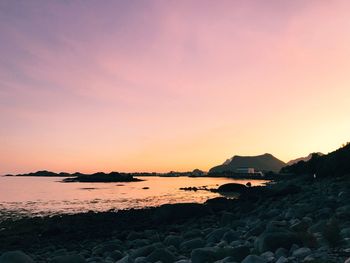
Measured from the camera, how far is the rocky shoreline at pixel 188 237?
10312 mm

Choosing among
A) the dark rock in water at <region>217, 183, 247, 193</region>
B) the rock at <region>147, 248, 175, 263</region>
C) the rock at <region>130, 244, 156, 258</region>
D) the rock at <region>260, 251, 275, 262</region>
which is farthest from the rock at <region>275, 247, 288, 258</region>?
the dark rock in water at <region>217, 183, 247, 193</region>

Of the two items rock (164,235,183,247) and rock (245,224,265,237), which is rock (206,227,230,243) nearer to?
rock (245,224,265,237)

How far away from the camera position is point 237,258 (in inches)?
404

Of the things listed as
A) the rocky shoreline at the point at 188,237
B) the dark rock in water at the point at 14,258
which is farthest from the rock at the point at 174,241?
the dark rock in water at the point at 14,258

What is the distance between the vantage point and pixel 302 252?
368 inches

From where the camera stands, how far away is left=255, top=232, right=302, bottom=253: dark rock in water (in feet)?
34.6

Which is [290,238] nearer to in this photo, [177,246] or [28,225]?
[177,246]

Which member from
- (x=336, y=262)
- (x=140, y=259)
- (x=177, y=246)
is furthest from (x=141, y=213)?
(x=336, y=262)

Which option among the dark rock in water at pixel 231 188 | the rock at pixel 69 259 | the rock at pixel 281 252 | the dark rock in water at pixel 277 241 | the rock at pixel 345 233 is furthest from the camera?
the dark rock in water at pixel 231 188

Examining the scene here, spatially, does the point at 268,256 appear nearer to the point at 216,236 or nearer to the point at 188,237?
the point at 216,236

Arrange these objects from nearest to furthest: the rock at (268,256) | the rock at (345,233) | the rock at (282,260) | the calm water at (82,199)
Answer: the rock at (282,260) < the rock at (268,256) < the rock at (345,233) < the calm water at (82,199)

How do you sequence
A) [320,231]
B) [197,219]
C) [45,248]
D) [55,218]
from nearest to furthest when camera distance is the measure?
1. [320,231]
2. [45,248]
3. [197,219]
4. [55,218]

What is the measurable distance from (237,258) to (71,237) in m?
16.7

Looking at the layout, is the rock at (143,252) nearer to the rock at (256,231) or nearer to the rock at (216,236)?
the rock at (216,236)
